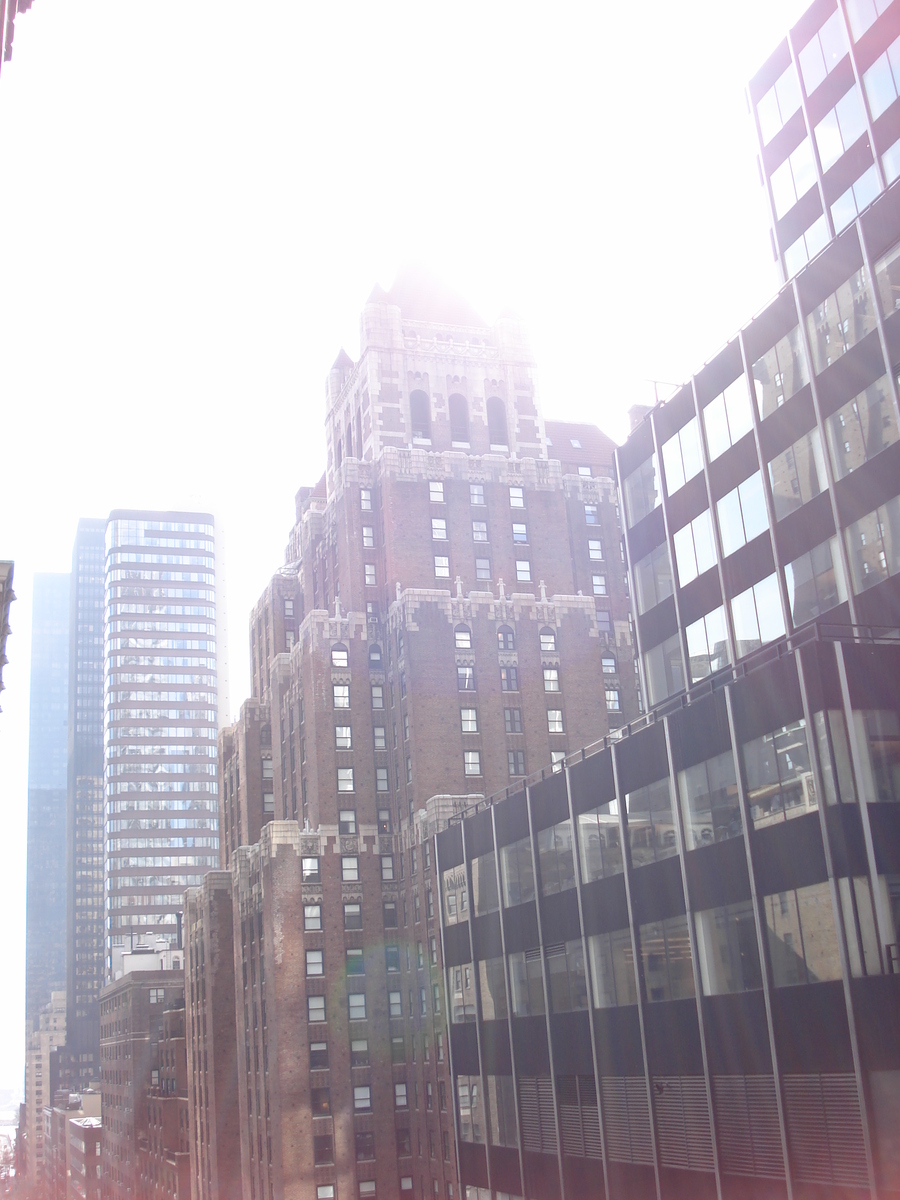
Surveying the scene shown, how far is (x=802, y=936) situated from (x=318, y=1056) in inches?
2540

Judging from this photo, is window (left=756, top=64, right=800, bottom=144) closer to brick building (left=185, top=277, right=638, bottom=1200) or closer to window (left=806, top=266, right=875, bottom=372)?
window (left=806, top=266, right=875, bottom=372)

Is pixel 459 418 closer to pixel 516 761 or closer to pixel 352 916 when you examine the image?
pixel 516 761

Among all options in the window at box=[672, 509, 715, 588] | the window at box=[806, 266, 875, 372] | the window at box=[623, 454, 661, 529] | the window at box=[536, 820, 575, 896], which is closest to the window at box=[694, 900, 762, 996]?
the window at box=[536, 820, 575, 896]

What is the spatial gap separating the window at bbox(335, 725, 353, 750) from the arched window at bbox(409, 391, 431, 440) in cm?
2707

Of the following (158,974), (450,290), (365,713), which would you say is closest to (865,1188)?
(365,713)

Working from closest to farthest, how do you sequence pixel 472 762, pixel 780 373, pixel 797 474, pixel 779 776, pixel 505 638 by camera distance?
1. pixel 779 776
2. pixel 797 474
3. pixel 780 373
4. pixel 472 762
5. pixel 505 638

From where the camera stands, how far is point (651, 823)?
39812 mm

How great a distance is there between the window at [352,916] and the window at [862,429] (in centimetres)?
6243

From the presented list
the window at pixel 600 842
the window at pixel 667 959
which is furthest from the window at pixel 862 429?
the window at pixel 667 959

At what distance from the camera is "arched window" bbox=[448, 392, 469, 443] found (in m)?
108

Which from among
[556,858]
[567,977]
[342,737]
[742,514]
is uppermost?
[342,737]

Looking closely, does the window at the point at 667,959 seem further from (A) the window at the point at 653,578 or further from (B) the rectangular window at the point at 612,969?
(A) the window at the point at 653,578

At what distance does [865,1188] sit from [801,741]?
10.9 meters

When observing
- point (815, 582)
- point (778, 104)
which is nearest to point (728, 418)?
point (815, 582)
